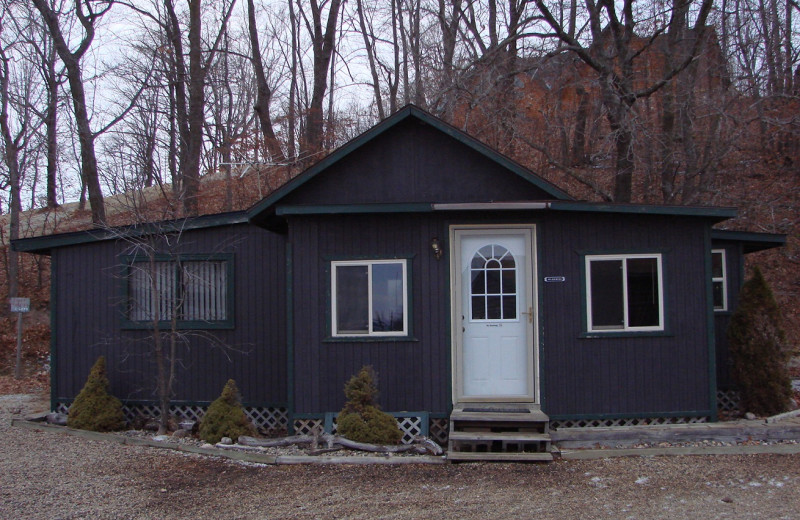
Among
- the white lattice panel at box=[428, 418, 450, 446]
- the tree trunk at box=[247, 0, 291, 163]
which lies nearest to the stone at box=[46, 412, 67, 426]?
the white lattice panel at box=[428, 418, 450, 446]

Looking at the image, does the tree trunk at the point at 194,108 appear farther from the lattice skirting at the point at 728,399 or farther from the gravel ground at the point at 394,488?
the lattice skirting at the point at 728,399

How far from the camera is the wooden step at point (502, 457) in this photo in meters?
7.35

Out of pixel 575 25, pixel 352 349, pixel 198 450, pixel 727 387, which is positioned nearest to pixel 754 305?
pixel 727 387

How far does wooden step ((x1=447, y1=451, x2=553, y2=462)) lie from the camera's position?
735 centimetres

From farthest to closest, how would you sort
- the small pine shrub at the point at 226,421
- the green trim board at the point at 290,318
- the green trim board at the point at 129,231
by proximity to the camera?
the green trim board at the point at 129,231
the green trim board at the point at 290,318
the small pine shrub at the point at 226,421

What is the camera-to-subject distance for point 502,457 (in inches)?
291

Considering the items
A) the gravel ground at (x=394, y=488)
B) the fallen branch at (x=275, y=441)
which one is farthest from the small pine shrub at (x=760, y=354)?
the fallen branch at (x=275, y=441)

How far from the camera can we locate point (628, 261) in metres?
8.57

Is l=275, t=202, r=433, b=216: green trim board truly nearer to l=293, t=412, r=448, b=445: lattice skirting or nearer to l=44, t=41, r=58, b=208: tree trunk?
l=293, t=412, r=448, b=445: lattice skirting

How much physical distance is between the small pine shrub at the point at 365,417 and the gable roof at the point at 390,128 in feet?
7.57

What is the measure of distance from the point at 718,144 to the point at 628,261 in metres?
8.19

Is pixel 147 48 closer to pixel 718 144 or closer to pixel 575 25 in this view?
pixel 575 25

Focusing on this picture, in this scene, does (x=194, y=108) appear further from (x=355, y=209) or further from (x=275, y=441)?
(x=275, y=441)

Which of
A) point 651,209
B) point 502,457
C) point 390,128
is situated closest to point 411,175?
point 390,128
